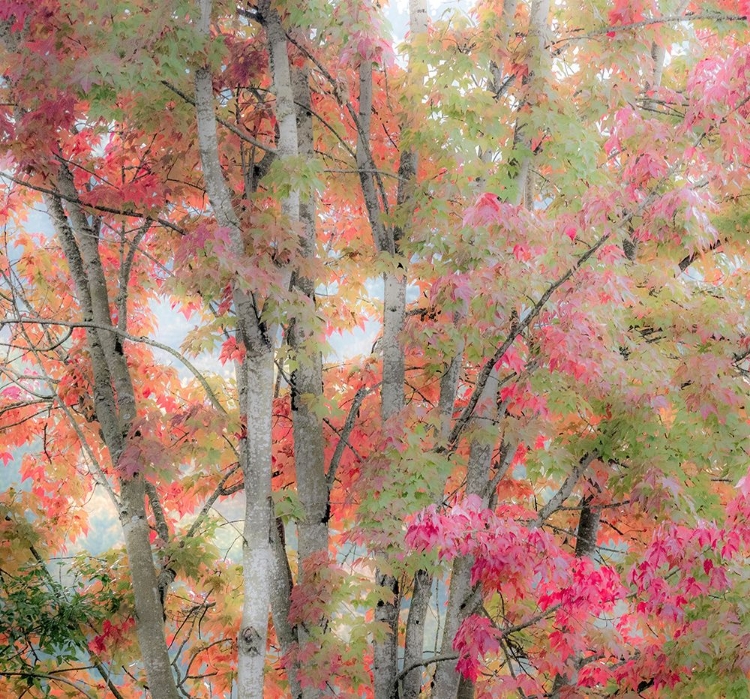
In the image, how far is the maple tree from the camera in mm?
4996

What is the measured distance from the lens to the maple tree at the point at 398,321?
16.4 feet

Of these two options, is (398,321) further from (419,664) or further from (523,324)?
(419,664)

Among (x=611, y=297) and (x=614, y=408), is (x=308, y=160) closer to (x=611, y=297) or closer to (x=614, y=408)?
(x=611, y=297)

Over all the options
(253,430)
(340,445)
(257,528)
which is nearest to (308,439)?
(340,445)

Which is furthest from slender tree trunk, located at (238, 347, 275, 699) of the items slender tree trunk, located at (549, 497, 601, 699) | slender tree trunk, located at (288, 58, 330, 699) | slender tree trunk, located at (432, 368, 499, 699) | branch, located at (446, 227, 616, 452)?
slender tree trunk, located at (549, 497, 601, 699)

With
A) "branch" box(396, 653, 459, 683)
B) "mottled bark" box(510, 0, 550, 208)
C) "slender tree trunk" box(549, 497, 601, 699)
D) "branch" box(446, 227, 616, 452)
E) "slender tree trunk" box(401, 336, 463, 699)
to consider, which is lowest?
"branch" box(396, 653, 459, 683)

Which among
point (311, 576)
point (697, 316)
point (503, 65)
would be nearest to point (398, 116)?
point (503, 65)

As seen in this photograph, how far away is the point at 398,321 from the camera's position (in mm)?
6371

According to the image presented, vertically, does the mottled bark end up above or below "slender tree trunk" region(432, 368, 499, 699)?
above

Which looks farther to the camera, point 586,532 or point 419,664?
point 586,532

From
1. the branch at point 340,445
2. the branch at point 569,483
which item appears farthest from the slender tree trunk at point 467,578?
the branch at point 340,445

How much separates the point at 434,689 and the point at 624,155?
535 centimetres

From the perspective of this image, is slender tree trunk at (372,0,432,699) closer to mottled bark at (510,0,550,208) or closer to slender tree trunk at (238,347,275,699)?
mottled bark at (510,0,550,208)

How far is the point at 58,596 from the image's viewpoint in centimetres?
535
